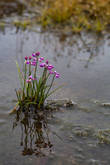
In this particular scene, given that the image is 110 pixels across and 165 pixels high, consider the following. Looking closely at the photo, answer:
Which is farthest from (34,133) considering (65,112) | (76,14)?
(76,14)

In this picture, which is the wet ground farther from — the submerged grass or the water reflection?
the submerged grass

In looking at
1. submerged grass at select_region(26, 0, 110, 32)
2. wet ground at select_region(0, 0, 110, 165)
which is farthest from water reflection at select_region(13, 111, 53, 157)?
submerged grass at select_region(26, 0, 110, 32)

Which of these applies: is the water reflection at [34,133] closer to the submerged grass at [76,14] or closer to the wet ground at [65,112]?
the wet ground at [65,112]

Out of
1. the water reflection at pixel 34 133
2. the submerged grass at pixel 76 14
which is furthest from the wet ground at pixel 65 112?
the submerged grass at pixel 76 14

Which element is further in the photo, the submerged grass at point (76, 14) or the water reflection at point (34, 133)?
the submerged grass at point (76, 14)

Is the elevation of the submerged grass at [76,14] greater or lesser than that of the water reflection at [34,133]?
greater
